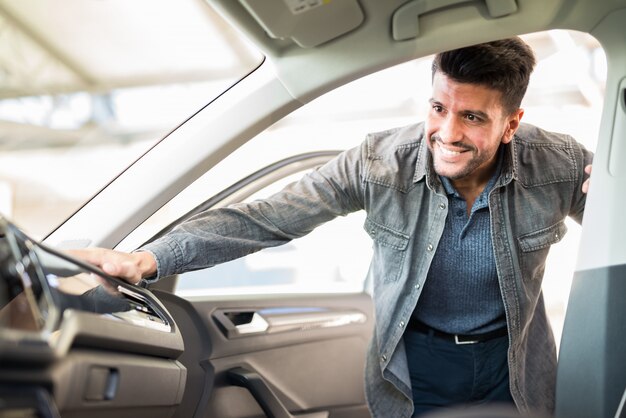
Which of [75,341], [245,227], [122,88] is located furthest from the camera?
[122,88]

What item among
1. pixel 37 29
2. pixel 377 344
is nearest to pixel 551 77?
pixel 37 29

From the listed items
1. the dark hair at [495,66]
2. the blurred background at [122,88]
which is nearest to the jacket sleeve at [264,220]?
the dark hair at [495,66]

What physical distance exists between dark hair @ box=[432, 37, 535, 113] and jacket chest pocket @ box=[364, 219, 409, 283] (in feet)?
1.58

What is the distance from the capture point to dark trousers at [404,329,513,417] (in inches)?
83.8

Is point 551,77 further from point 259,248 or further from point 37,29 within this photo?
point 259,248

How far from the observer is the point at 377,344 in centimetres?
221

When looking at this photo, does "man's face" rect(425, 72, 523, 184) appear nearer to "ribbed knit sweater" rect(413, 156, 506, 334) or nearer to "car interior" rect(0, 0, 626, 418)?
"ribbed knit sweater" rect(413, 156, 506, 334)

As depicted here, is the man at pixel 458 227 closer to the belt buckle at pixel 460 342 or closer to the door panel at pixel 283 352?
the belt buckle at pixel 460 342

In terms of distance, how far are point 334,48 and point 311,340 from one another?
51.8 inches

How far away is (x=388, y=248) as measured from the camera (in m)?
2.17

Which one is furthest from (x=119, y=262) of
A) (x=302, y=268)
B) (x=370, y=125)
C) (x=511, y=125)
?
(x=370, y=125)

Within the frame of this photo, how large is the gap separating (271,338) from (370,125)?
8808 millimetres

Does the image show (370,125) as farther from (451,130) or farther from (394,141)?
(451,130)

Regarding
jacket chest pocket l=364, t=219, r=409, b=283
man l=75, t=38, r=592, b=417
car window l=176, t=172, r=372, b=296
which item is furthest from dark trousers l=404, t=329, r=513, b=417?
car window l=176, t=172, r=372, b=296
